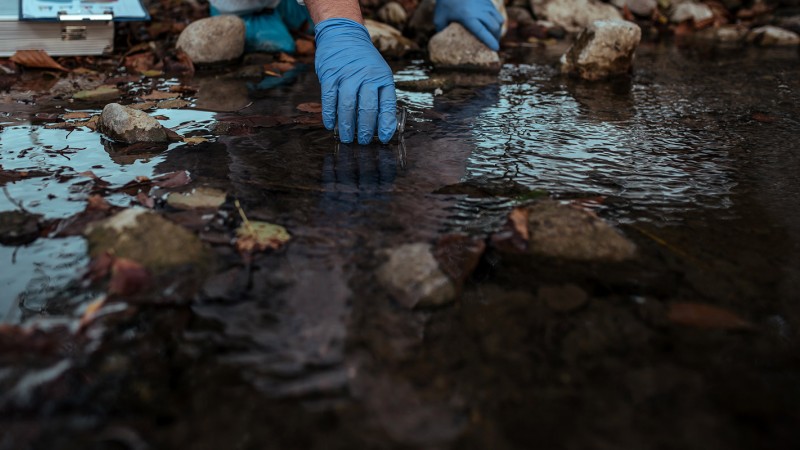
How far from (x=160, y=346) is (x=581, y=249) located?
1.03 m

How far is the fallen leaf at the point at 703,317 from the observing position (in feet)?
4.11

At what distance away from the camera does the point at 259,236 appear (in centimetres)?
156

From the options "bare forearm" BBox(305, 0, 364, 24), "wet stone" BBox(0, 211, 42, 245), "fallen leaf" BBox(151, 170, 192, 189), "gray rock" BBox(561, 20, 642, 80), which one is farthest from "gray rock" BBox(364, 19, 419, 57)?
"wet stone" BBox(0, 211, 42, 245)

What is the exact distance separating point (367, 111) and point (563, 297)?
132cm

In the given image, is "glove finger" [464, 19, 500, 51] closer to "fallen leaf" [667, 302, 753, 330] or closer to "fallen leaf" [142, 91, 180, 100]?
"fallen leaf" [142, 91, 180, 100]

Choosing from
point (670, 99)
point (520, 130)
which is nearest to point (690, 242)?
point (520, 130)

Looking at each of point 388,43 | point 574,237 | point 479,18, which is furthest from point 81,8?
point 574,237

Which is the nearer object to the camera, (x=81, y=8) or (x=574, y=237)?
(x=574, y=237)

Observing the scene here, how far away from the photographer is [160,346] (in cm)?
117

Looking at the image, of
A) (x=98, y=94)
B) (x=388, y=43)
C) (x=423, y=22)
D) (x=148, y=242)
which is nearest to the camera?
(x=148, y=242)

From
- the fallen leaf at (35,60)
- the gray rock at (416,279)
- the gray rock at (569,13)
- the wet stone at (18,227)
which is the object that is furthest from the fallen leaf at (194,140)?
the gray rock at (569,13)

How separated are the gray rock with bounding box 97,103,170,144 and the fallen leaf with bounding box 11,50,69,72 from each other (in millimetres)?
1701

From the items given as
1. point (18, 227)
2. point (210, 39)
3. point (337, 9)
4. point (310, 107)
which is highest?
point (337, 9)

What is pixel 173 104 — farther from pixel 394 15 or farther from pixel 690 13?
pixel 690 13
